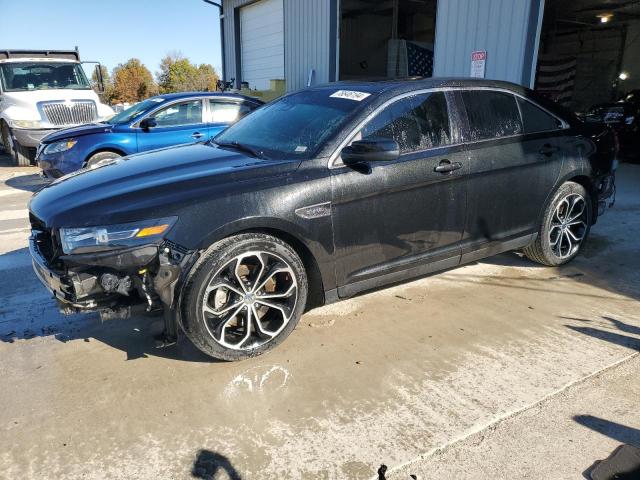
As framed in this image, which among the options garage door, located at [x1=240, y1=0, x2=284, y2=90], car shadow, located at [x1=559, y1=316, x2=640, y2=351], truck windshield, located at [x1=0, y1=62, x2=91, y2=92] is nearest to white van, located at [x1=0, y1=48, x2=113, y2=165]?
truck windshield, located at [x1=0, y1=62, x2=91, y2=92]

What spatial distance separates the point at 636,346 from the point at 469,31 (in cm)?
766

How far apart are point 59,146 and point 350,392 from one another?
669 cm

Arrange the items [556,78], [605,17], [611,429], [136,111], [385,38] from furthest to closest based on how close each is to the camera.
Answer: [385,38] → [556,78] → [605,17] → [136,111] → [611,429]

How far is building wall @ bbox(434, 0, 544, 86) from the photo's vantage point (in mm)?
8312

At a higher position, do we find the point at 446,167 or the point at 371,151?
the point at 371,151

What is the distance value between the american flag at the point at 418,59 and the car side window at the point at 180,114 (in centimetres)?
1238

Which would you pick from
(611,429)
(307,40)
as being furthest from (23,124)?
(611,429)

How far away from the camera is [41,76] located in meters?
11.5

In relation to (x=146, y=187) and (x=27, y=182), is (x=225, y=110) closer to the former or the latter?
(x=27, y=182)

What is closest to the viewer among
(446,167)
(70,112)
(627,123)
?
(446,167)

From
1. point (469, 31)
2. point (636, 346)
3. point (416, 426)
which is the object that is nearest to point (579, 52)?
point (469, 31)

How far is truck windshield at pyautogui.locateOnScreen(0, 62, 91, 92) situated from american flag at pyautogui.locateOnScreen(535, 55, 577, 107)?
15.8 m

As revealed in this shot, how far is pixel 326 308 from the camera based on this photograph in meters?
3.88

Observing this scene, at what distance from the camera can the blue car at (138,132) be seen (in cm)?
746
